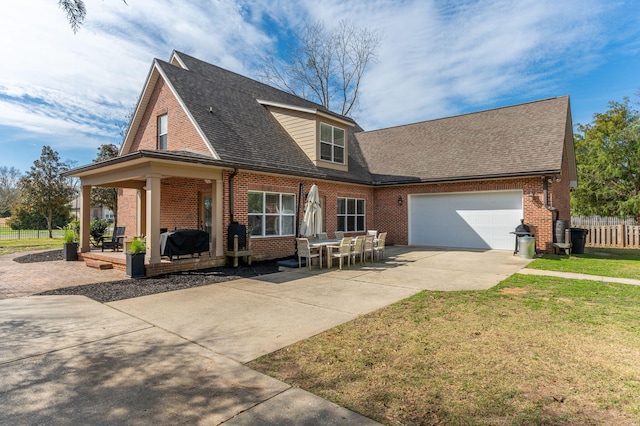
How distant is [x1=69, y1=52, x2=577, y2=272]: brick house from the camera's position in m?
11.5

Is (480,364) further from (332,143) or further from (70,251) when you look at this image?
(70,251)

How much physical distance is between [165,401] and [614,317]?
21.0 ft

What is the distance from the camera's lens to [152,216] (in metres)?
9.04

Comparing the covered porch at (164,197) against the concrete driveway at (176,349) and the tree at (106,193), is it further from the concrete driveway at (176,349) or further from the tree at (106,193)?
the tree at (106,193)

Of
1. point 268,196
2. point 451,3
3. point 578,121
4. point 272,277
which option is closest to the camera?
point 272,277

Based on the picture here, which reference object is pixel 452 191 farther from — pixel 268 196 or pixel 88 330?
pixel 88 330

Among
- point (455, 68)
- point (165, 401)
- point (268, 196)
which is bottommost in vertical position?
point (165, 401)

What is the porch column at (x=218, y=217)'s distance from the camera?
1073cm

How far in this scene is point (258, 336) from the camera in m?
4.75

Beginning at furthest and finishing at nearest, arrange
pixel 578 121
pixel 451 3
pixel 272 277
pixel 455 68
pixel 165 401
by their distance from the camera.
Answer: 1. pixel 578 121
2. pixel 455 68
3. pixel 451 3
4. pixel 272 277
5. pixel 165 401

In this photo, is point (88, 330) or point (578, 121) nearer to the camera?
point (88, 330)

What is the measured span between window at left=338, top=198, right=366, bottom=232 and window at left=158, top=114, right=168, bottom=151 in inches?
313

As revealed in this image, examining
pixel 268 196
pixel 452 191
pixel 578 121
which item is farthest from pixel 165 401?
pixel 578 121

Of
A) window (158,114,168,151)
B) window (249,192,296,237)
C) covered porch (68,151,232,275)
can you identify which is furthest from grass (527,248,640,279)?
window (158,114,168,151)
